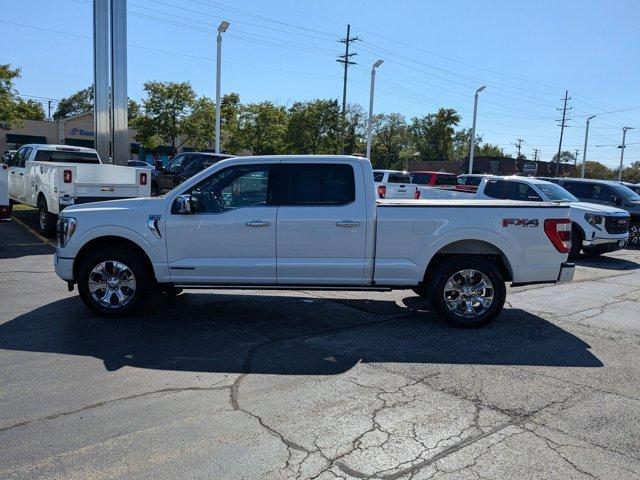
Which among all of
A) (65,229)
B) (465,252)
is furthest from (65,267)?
(465,252)

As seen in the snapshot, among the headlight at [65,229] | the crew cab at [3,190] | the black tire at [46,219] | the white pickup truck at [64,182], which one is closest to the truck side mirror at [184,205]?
the headlight at [65,229]

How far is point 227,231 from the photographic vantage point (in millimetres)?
6410

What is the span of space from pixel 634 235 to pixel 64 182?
16.0 meters

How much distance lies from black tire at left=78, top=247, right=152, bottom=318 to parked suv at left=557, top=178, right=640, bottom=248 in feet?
45.8

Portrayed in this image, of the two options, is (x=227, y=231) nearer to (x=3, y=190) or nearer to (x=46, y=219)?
(x=3, y=190)

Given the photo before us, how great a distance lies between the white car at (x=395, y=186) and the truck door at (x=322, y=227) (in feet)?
37.0

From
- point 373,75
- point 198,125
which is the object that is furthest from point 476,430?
point 198,125

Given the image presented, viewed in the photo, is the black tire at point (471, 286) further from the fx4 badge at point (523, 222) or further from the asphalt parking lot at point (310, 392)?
the fx4 badge at point (523, 222)

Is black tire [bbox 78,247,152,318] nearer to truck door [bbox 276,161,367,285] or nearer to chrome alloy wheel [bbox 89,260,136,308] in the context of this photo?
chrome alloy wheel [bbox 89,260,136,308]

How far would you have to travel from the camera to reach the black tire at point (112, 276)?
653 centimetres

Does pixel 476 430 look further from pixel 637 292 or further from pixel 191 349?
pixel 637 292

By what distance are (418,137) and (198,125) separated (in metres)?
38.1

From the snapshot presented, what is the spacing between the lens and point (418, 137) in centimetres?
7538

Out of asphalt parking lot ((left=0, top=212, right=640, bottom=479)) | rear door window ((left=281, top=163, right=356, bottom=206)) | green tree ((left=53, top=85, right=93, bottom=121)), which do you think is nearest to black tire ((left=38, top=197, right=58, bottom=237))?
asphalt parking lot ((left=0, top=212, right=640, bottom=479))
